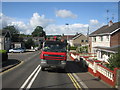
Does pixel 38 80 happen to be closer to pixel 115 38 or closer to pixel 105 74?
pixel 105 74

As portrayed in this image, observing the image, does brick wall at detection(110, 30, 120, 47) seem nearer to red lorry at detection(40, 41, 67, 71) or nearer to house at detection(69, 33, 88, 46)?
red lorry at detection(40, 41, 67, 71)

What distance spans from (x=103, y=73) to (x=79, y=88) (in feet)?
8.87

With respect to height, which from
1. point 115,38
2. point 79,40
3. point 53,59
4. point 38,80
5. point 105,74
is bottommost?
point 38,80

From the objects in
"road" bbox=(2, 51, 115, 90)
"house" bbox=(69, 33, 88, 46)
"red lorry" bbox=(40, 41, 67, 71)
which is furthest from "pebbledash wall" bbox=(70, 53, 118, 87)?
"house" bbox=(69, 33, 88, 46)

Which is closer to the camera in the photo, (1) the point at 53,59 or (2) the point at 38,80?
(2) the point at 38,80

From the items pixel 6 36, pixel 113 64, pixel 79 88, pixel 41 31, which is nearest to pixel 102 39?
pixel 113 64

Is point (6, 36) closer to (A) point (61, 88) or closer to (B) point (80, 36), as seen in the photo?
(B) point (80, 36)

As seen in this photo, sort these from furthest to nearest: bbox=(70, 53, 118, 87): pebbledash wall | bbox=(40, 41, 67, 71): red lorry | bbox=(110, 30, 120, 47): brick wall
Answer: bbox=(110, 30, 120, 47): brick wall, bbox=(40, 41, 67, 71): red lorry, bbox=(70, 53, 118, 87): pebbledash wall

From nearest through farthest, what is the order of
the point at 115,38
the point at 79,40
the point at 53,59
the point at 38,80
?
1. the point at 38,80
2. the point at 53,59
3. the point at 115,38
4. the point at 79,40

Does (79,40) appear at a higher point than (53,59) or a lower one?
higher

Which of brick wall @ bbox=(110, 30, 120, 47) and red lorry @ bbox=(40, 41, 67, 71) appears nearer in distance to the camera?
red lorry @ bbox=(40, 41, 67, 71)

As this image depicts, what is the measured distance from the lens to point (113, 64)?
1138 cm

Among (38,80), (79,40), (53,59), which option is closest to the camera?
(38,80)

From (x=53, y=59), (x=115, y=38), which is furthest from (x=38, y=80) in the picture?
(x=115, y=38)
